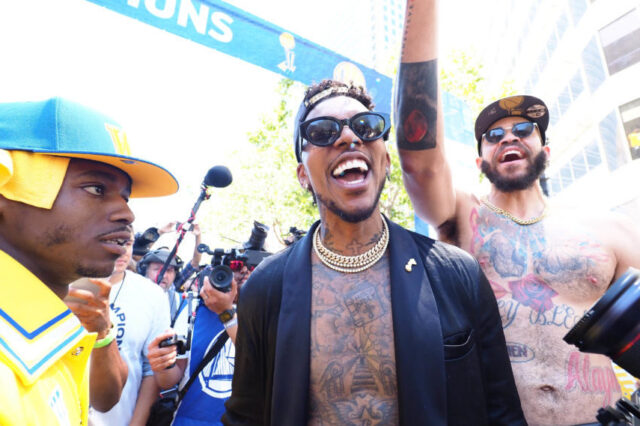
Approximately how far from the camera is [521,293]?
7.81 feet

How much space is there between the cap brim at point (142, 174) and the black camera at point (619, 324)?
2033mm

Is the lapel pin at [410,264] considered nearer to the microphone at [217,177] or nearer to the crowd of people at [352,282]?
the crowd of people at [352,282]

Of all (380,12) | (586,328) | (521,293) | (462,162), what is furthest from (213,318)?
(380,12)

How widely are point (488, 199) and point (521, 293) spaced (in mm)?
813

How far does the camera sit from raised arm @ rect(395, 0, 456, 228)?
6.70ft

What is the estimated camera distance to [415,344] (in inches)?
67.0

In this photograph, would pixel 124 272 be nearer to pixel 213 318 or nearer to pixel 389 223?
pixel 213 318

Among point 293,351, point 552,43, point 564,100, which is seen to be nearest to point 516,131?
point 293,351

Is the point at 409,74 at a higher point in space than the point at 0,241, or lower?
higher

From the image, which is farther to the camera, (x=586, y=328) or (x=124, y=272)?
(x=124, y=272)

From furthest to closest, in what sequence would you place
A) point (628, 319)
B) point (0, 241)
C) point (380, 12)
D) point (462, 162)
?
point (380, 12), point (462, 162), point (0, 241), point (628, 319)

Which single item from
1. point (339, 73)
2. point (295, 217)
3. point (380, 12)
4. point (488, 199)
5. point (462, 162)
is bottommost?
point (488, 199)

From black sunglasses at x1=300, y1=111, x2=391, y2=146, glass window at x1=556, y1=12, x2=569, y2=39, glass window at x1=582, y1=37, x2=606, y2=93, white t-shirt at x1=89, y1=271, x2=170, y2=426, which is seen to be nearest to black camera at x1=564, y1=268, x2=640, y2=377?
black sunglasses at x1=300, y1=111, x2=391, y2=146

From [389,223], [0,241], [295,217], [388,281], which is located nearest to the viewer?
[0,241]
